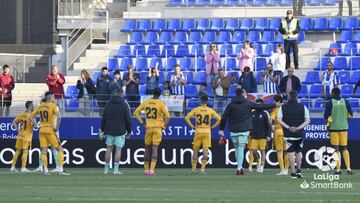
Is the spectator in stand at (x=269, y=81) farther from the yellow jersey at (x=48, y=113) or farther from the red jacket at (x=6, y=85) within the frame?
the yellow jersey at (x=48, y=113)

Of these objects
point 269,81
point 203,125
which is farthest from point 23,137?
point 269,81

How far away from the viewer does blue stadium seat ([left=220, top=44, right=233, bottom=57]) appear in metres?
36.2

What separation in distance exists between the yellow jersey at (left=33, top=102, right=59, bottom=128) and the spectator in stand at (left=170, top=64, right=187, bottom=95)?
6800 mm

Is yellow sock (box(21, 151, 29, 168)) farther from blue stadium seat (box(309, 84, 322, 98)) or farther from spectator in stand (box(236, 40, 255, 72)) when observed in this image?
blue stadium seat (box(309, 84, 322, 98))

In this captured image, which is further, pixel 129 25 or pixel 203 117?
pixel 129 25

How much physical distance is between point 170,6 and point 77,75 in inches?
207

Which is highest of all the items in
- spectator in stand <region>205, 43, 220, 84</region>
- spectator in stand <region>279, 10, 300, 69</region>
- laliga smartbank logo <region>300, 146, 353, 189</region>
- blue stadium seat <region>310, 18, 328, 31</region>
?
blue stadium seat <region>310, 18, 328, 31</region>

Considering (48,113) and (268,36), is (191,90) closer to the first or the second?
(268,36)

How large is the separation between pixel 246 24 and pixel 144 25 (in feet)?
10.7

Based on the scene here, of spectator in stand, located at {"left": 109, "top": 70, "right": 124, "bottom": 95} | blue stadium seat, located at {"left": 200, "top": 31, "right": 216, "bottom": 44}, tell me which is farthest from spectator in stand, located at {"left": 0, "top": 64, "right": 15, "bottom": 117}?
blue stadium seat, located at {"left": 200, "top": 31, "right": 216, "bottom": 44}

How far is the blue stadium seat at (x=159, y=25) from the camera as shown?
38219mm

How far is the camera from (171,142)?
31.7 m

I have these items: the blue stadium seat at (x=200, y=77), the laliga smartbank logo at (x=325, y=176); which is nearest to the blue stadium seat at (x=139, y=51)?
the blue stadium seat at (x=200, y=77)

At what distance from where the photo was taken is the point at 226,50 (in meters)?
36.3
